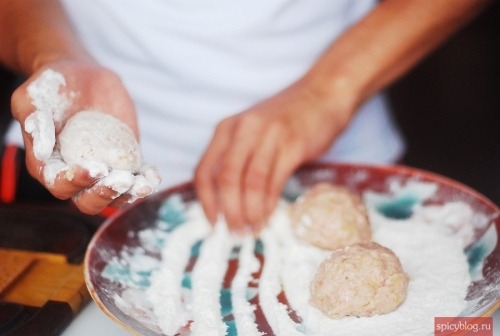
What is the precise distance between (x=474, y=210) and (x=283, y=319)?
463mm

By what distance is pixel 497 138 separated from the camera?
117 inches

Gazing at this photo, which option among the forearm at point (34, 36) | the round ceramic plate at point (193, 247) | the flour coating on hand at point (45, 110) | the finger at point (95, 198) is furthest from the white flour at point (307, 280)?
the forearm at point (34, 36)

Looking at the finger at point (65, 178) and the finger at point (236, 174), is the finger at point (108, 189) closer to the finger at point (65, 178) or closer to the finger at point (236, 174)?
the finger at point (65, 178)

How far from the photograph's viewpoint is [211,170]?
1.32 meters

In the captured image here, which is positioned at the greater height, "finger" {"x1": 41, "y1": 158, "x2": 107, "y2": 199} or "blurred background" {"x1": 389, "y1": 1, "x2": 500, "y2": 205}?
"blurred background" {"x1": 389, "y1": 1, "x2": 500, "y2": 205}

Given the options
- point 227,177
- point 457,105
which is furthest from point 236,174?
point 457,105

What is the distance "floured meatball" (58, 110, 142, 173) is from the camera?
3.53 feet

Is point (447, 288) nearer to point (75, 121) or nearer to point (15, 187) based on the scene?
point (75, 121)

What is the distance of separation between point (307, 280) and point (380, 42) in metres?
0.62

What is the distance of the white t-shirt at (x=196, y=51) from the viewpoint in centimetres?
149

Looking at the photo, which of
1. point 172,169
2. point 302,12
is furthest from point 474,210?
point 172,169

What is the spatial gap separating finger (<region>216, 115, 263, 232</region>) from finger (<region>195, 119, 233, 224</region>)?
0.05ft

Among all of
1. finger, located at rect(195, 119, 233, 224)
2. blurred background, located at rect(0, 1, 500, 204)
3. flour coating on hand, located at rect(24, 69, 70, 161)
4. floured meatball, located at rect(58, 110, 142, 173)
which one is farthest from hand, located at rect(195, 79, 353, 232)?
blurred background, located at rect(0, 1, 500, 204)

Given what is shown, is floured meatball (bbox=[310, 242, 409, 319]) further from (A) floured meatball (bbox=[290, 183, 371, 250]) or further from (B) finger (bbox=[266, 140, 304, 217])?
(B) finger (bbox=[266, 140, 304, 217])
